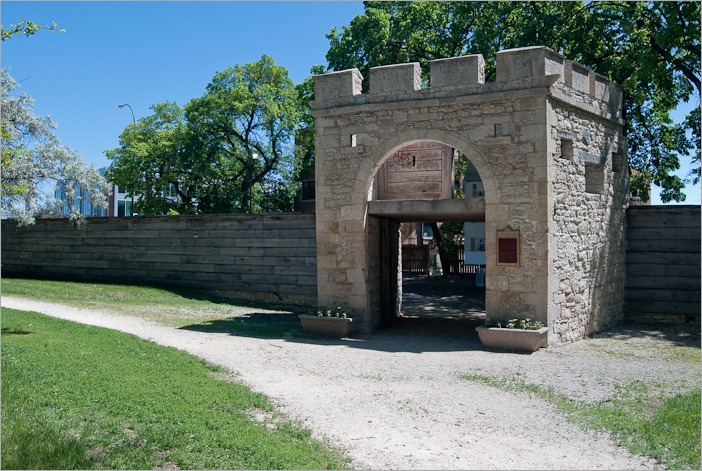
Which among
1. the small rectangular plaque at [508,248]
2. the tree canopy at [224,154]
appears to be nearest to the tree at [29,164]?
the small rectangular plaque at [508,248]

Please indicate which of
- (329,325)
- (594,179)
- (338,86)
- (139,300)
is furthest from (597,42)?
(139,300)

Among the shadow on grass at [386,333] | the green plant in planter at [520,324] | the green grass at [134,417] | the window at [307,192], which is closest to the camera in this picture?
the green grass at [134,417]

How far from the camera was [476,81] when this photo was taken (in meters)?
11.2

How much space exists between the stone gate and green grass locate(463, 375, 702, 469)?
3.07 meters

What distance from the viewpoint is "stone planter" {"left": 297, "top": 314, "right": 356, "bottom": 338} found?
1218 cm

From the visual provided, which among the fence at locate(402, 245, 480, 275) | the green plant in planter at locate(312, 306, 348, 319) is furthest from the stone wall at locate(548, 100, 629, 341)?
the fence at locate(402, 245, 480, 275)

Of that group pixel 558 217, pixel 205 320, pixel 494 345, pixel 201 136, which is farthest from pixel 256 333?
pixel 201 136

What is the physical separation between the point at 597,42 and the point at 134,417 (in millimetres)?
15392

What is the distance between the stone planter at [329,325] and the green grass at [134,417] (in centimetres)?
351

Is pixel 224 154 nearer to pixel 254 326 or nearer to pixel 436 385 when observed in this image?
pixel 254 326

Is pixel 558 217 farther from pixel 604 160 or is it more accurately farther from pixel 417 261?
pixel 417 261

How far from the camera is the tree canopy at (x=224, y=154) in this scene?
2503cm

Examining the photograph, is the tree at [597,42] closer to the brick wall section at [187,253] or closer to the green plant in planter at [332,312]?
the brick wall section at [187,253]

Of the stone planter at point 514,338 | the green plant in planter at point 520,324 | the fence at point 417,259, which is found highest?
the fence at point 417,259
